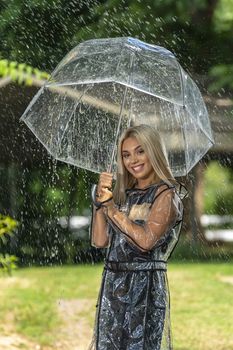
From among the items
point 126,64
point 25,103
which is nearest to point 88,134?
point 126,64

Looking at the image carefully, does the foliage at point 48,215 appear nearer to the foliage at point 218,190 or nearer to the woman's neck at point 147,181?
the foliage at point 218,190

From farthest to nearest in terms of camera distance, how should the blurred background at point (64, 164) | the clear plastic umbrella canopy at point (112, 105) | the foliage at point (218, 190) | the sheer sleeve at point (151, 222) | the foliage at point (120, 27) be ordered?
the foliage at point (218, 190)
the foliage at point (120, 27)
the blurred background at point (64, 164)
the clear plastic umbrella canopy at point (112, 105)
the sheer sleeve at point (151, 222)

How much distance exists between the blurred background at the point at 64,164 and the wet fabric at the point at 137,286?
6120 mm

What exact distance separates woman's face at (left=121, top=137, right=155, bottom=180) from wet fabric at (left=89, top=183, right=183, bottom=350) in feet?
0.25

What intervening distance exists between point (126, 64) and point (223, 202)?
2242 centimetres

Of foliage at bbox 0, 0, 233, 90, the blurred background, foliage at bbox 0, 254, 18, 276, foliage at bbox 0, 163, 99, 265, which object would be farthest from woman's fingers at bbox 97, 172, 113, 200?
foliage at bbox 0, 163, 99, 265

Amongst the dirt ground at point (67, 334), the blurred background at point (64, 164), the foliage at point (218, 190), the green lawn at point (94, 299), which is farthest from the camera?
the foliage at point (218, 190)

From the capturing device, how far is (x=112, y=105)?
229 inches

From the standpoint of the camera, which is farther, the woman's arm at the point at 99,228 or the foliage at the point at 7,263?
the foliage at the point at 7,263

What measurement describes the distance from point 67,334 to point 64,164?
5752 mm

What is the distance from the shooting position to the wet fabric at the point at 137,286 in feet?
15.9

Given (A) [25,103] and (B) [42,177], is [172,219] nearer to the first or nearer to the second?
(A) [25,103]

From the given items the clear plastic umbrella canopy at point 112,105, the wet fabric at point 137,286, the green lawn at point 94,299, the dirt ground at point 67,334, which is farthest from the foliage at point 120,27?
the wet fabric at point 137,286

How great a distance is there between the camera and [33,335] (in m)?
11.4
